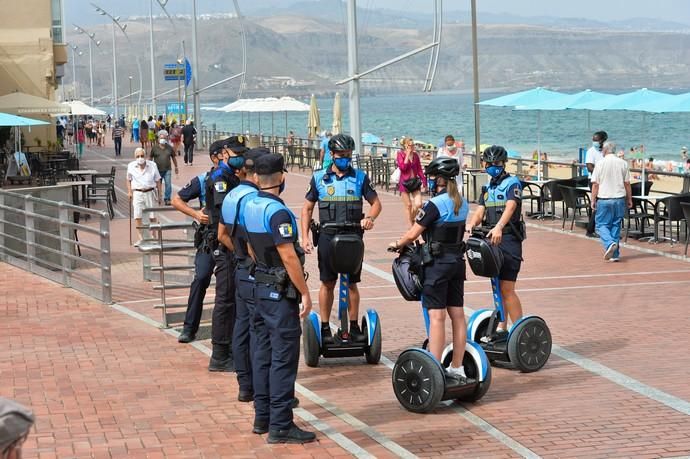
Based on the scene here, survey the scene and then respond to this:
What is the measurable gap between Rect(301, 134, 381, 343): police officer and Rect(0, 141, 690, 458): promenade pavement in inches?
22.9

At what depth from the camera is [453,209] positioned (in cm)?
925

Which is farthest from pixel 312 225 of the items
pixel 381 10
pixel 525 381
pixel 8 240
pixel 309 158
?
pixel 309 158

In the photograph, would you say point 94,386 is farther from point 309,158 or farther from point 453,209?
point 309,158

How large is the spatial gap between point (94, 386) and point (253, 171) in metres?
2.64

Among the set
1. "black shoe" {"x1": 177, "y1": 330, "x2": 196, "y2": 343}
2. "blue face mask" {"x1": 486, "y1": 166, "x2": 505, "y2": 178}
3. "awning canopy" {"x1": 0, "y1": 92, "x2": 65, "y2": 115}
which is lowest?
"black shoe" {"x1": 177, "y1": 330, "x2": 196, "y2": 343}

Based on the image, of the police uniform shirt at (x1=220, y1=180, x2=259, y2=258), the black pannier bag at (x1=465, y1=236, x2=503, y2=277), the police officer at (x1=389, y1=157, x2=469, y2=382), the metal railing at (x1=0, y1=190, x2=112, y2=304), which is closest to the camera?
the police uniform shirt at (x1=220, y1=180, x2=259, y2=258)

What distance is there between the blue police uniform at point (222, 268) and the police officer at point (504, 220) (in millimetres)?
2160

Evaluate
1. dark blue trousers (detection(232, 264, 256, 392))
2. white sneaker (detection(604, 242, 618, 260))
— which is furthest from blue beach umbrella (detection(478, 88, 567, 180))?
dark blue trousers (detection(232, 264, 256, 392))

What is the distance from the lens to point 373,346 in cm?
1076

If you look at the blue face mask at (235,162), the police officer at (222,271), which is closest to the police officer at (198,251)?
the police officer at (222,271)

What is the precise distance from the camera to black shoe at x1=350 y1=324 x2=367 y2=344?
10.8 meters

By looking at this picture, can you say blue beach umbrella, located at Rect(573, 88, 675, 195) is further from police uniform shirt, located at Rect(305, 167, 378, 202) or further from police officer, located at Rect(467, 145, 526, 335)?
police uniform shirt, located at Rect(305, 167, 378, 202)

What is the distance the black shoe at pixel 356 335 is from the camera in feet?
35.3

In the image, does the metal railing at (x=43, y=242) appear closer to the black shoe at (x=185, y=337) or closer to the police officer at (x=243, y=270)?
the black shoe at (x=185, y=337)
